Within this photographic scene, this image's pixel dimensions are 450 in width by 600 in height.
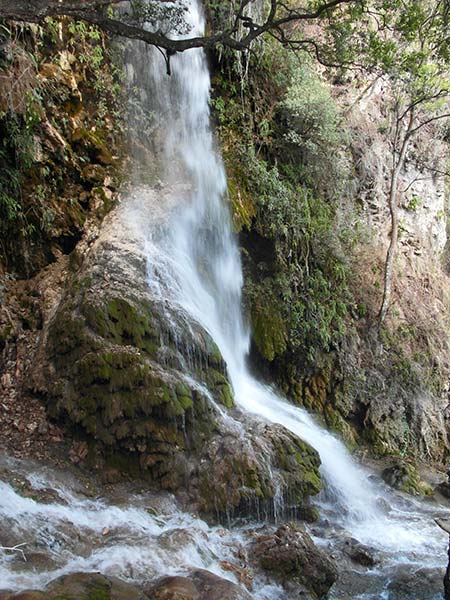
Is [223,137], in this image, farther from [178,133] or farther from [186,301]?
[186,301]

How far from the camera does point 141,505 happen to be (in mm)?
5770

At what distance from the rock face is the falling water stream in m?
0.45


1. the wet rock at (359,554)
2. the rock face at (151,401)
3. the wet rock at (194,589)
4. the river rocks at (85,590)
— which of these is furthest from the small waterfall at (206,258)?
the river rocks at (85,590)

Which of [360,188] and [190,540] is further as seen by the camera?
[360,188]

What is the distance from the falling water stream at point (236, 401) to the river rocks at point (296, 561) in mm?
272

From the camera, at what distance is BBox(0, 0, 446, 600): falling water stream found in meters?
4.87

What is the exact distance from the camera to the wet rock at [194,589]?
13.4 feet

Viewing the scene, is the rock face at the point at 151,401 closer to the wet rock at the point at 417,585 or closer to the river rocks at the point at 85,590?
the wet rock at the point at 417,585

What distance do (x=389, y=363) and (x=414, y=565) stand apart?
628cm

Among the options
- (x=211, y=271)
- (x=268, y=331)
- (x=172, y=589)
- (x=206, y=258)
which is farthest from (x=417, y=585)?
(x=206, y=258)

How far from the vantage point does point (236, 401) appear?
7984 millimetres

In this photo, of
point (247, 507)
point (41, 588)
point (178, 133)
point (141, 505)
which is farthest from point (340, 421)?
point (41, 588)

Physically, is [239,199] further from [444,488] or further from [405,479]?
[444,488]

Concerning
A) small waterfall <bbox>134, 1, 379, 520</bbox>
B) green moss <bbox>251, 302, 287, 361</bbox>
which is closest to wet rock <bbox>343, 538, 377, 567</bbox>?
small waterfall <bbox>134, 1, 379, 520</bbox>
